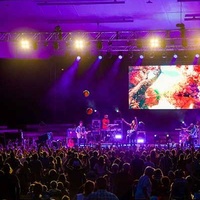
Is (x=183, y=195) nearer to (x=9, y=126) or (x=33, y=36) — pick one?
(x=33, y=36)

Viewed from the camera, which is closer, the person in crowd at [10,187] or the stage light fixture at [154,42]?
the person in crowd at [10,187]

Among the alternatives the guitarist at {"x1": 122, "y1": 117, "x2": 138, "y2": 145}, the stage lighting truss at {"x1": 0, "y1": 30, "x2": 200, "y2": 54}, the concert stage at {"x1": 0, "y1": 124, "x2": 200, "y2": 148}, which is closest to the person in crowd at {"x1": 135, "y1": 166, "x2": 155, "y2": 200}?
the stage lighting truss at {"x1": 0, "y1": 30, "x2": 200, "y2": 54}

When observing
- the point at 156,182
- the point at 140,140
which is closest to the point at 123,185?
the point at 156,182

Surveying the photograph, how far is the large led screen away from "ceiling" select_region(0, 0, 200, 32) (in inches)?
150

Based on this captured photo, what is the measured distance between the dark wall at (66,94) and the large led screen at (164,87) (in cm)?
90

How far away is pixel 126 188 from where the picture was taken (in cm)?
845

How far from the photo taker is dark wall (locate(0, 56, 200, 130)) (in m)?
25.1

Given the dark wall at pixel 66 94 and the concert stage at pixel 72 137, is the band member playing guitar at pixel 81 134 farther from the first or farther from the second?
the dark wall at pixel 66 94

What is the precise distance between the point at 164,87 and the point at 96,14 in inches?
293

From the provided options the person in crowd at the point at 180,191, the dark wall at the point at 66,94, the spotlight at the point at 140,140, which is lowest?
the person in crowd at the point at 180,191

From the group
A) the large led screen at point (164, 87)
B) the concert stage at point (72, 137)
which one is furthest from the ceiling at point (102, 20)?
the concert stage at point (72, 137)

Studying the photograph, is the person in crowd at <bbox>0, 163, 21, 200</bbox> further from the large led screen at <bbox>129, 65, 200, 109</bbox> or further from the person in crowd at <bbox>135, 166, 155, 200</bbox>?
the large led screen at <bbox>129, 65, 200, 109</bbox>

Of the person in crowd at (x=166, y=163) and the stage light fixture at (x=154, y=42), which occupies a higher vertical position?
the stage light fixture at (x=154, y=42)

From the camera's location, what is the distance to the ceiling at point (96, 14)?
1653cm
